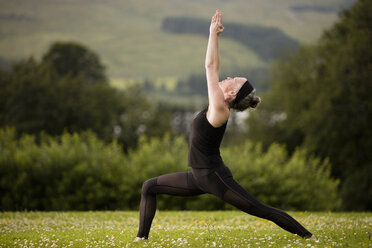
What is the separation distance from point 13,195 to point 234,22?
103m

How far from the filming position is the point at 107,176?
1720 centimetres

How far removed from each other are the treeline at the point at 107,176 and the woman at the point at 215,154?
9.95 metres

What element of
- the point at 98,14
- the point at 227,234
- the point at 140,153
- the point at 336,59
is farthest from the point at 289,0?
the point at 227,234

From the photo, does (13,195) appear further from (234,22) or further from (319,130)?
(234,22)

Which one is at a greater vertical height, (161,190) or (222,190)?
(222,190)

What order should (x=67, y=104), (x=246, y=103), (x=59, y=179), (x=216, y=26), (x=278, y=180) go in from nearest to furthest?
1. (x=216, y=26)
2. (x=246, y=103)
3. (x=59, y=179)
4. (x=278, y=180)
5. (x=67, y=104)

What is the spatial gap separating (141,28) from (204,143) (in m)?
140

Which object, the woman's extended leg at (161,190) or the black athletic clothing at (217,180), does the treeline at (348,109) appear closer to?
the black athletic clothing at (217,180)

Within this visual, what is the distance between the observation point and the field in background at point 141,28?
10219cm

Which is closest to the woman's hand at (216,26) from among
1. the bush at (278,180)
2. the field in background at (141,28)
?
the bush at (278,180)

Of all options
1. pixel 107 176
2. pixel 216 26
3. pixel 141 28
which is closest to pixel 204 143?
pixel 216 26

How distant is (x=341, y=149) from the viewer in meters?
34.4

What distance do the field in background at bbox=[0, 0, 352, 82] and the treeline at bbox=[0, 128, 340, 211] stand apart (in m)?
79.6

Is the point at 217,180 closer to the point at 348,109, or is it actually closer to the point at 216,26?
the point at 216,26
